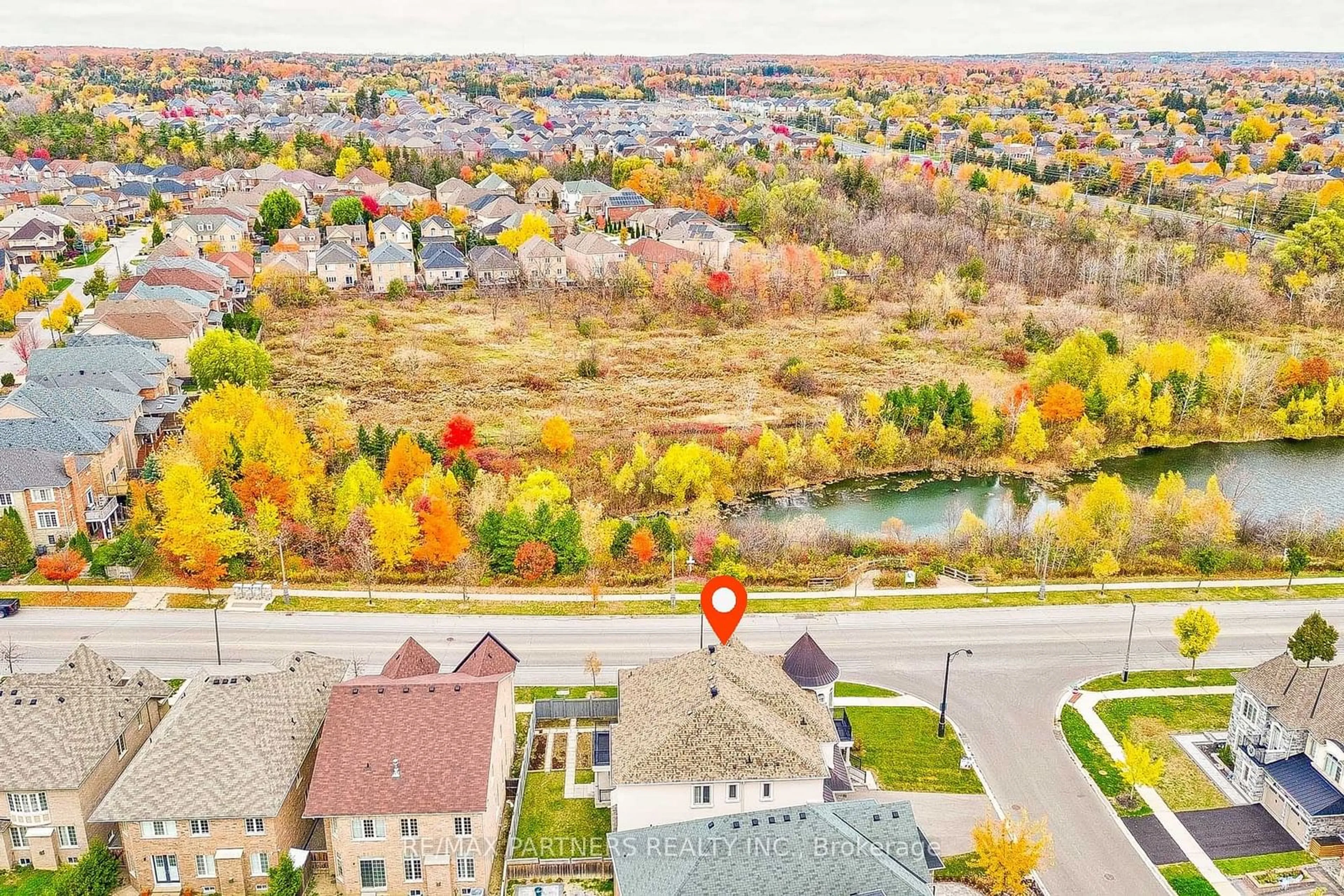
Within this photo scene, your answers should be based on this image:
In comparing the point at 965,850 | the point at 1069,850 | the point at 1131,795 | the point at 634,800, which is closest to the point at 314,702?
the point at 634,800

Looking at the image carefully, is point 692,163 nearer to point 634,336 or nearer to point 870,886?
point 634,336

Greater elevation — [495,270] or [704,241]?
[704,241]

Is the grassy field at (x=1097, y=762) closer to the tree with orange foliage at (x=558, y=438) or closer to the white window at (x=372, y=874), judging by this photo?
the white window at (x=372, y=874)

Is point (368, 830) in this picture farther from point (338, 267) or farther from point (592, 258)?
point (338, 267)

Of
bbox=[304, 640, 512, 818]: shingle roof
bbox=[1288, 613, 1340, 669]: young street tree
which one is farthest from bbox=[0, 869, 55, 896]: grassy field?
bbox=[1288, 613, 1340, 669]: young street tree

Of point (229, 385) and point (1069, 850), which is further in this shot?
point (229, 385)

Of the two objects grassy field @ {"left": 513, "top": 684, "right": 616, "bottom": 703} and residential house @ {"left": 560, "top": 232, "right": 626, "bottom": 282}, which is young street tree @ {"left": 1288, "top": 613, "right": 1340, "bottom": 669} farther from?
residential house @ {"left": 560, "top": 232, "right": 626, "bottom": 282}

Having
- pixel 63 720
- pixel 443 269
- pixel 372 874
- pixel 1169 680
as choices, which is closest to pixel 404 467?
pixel 63 720
